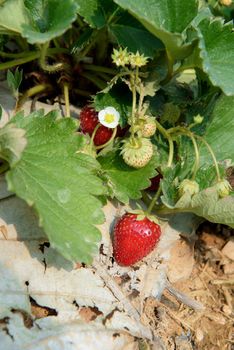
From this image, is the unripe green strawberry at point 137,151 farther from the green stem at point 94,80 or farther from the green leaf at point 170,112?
the green stem at point 94,80

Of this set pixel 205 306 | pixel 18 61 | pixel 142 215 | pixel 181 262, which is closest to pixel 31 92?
pixel 18 61

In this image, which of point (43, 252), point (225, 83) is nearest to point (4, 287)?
point (43, 252)

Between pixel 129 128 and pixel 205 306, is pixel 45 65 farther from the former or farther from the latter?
pixel 205 306

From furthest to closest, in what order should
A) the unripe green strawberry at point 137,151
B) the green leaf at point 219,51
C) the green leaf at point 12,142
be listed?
the unripe green strawberry at point 137,151
the green leaf at point 219,51
the green leaf at point 12,142

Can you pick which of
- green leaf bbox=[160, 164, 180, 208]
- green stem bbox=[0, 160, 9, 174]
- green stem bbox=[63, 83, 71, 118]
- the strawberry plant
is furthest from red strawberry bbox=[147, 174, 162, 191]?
green stem bbox=[0, 160, 9, 174]

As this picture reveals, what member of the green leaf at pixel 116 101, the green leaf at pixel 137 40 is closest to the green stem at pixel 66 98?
the green leaf at pixel 116 101
